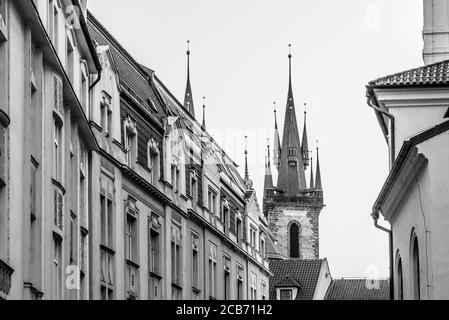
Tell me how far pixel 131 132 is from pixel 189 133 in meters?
7.75

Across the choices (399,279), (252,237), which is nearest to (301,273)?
(252,237)

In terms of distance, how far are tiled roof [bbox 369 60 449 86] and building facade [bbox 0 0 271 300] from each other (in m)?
6.76

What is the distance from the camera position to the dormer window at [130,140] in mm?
36031

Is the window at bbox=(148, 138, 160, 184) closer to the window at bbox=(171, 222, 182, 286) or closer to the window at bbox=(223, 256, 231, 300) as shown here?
the window at bbox=(171, 222, 182, 286)

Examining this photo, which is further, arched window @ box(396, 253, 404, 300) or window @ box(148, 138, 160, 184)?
window @ box(148, 138, 160, 184)

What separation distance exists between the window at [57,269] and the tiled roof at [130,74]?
10.1 metres

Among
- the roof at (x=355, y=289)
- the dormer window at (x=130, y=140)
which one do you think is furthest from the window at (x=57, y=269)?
the roof at (x=355, y=289)

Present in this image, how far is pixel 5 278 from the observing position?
19.6 metres

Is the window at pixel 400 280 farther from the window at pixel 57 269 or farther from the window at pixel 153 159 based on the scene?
the window at pixel 57 269

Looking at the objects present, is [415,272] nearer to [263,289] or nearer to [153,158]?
[153,158]

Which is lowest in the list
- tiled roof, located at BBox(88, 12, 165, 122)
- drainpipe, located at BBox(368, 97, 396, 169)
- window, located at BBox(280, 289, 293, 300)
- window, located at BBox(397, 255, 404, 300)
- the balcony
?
the balcony

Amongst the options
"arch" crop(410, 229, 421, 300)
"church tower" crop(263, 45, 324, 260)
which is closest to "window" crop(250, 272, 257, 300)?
A: "arch" crop(410, 229, 421, 300)

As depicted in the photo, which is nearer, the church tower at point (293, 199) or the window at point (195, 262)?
the window at point (195, 262)

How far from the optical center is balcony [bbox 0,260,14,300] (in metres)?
19.4
